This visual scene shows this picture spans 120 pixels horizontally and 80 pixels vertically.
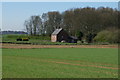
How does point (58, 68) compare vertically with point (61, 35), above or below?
below

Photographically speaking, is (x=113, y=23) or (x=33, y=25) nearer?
(x=113, y=23)

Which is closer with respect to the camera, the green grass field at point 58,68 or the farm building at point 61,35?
the green grass field at point 58,68

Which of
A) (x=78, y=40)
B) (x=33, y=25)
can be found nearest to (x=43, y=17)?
(x=33, y=25)

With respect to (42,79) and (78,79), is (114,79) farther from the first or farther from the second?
(42,79)

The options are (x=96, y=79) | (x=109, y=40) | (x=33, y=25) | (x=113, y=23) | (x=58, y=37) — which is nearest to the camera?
(x=96, y=79)

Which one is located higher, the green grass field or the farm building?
the farm building

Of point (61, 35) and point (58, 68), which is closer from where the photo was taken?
point (58, 68)

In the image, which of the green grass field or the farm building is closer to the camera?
the green grass field

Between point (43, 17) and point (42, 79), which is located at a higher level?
point (43, 17)

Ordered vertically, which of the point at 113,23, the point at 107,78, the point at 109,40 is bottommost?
the point at 107,78

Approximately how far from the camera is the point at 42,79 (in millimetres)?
10734

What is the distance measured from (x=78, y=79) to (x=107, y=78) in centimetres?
150

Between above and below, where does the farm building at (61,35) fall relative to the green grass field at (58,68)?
above

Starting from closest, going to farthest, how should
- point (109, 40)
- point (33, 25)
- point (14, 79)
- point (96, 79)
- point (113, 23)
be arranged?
point (14, 79)
point (96, 79)
point (109, 40)
point (113, 23)
point (33, 25)
